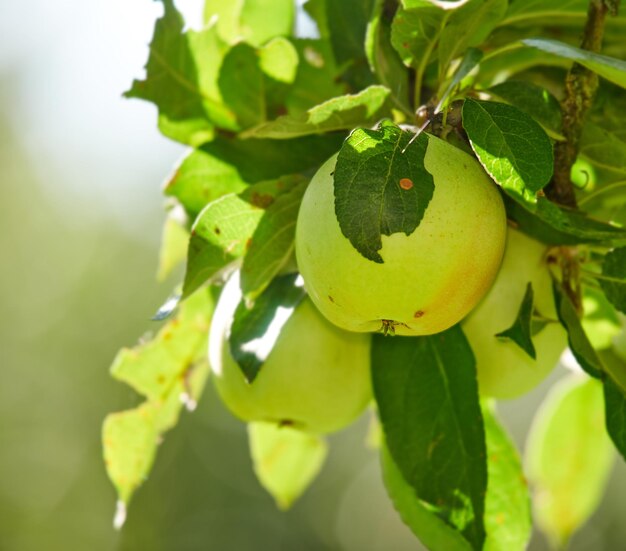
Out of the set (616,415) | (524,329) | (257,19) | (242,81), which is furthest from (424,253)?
(257,19)

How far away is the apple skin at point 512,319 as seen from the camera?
0.98 meters

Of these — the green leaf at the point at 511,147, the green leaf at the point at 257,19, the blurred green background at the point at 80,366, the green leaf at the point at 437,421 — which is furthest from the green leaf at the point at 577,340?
the blurred green background at the point at 80,366

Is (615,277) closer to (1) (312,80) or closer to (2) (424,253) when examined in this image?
(2) (424,253)

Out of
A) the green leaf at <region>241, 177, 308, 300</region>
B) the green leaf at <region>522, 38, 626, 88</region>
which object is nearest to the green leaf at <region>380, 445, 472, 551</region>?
the green leaf at <region>241, 177, 308, 300</region>

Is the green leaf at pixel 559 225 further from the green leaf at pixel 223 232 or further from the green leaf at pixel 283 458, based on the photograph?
the green leaf at pixel 283 458

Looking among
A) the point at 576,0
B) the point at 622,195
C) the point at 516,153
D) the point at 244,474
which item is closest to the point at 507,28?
the point at 576,0

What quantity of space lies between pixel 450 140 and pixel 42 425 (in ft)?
20.1

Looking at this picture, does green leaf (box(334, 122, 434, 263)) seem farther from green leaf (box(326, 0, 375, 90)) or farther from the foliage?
green leaf (box(326, 0, 375, 90))

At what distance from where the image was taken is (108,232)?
6.43m

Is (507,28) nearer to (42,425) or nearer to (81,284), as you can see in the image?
(81,284)

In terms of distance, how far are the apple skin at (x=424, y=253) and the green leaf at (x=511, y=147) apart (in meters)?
0.03

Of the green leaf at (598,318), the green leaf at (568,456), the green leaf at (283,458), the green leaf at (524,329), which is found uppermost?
the green leaf at (524,329)

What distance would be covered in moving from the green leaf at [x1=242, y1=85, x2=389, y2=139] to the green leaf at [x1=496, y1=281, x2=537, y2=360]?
0.24 meters

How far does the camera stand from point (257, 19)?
1181 mm
